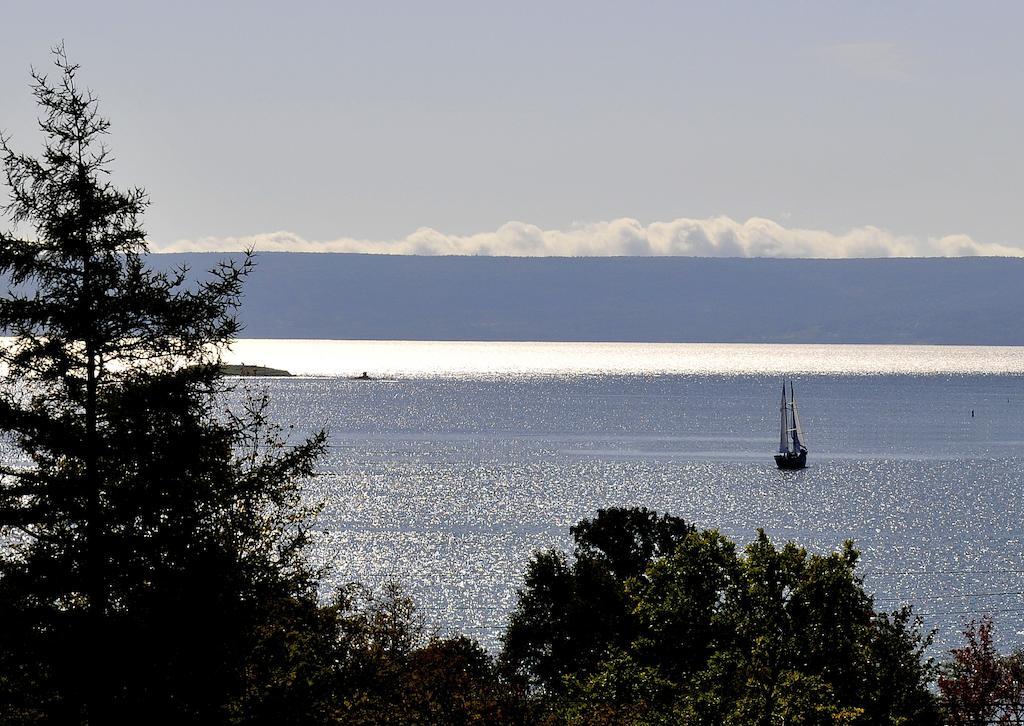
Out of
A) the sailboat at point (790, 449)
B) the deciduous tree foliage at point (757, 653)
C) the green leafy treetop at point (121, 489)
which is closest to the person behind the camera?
the green leafy treetop at point (121, 489)

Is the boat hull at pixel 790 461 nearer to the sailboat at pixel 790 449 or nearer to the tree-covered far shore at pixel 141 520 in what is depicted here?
the sailboat at pixel 790 449

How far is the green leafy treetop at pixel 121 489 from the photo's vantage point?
19.8 meters

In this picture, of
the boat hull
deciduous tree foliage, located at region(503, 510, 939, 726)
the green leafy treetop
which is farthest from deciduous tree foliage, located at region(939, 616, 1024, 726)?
the boat hull

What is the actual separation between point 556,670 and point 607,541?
791 centimetres

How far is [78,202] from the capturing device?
72.0 ft

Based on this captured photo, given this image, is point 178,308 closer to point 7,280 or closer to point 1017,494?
point 7,280

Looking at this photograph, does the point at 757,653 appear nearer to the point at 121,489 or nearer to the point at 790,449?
the point at 121,489

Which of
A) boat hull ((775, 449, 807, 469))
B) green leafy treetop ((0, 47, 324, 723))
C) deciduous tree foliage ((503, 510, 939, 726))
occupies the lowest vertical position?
boat hull ((775, 449, 807, 469))

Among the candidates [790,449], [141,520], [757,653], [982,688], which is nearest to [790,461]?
[790,449]

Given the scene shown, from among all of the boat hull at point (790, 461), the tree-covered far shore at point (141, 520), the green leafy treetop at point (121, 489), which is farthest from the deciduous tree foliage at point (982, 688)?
the boat hull at point (790, 461)

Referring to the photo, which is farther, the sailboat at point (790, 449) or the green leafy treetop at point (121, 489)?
the sailboat at point (790, 449)

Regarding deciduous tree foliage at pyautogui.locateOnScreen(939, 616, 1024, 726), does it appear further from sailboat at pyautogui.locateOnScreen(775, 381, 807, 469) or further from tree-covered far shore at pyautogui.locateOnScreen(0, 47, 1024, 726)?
sailboat at pyautogui.locateOnScreen(775, 381, 807, 469)

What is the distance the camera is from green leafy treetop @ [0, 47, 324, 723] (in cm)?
1977

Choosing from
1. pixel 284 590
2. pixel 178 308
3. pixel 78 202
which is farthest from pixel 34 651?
pixel 78 202
